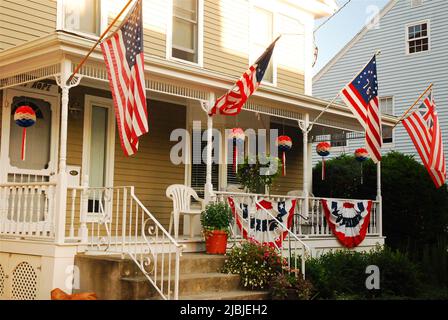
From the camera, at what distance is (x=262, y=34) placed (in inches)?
598

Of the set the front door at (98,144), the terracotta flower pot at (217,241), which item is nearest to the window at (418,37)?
the front door at (98,144)

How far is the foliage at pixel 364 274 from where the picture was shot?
1059 centimetres

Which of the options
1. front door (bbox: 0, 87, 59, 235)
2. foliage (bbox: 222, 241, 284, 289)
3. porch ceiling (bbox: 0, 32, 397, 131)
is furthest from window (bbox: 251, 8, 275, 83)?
foliage (bbox: 222, 241, 284, 289)

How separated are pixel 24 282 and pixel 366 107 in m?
7.03

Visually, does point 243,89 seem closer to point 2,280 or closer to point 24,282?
point 24,282

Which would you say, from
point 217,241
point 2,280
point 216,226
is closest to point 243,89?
point 216,226

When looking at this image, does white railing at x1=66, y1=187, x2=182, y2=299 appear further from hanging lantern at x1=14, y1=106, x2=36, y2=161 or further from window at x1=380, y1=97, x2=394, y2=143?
window at x1=380, y1=97, x2=394, y2=143

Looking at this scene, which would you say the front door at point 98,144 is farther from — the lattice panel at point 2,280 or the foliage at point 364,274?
the foliage at point 364,274

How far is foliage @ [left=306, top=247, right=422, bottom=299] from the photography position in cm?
1059

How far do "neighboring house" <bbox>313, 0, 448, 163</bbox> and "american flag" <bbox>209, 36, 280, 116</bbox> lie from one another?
10.7m

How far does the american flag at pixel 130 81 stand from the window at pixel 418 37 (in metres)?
16.5

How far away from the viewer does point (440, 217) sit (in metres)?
16.7
